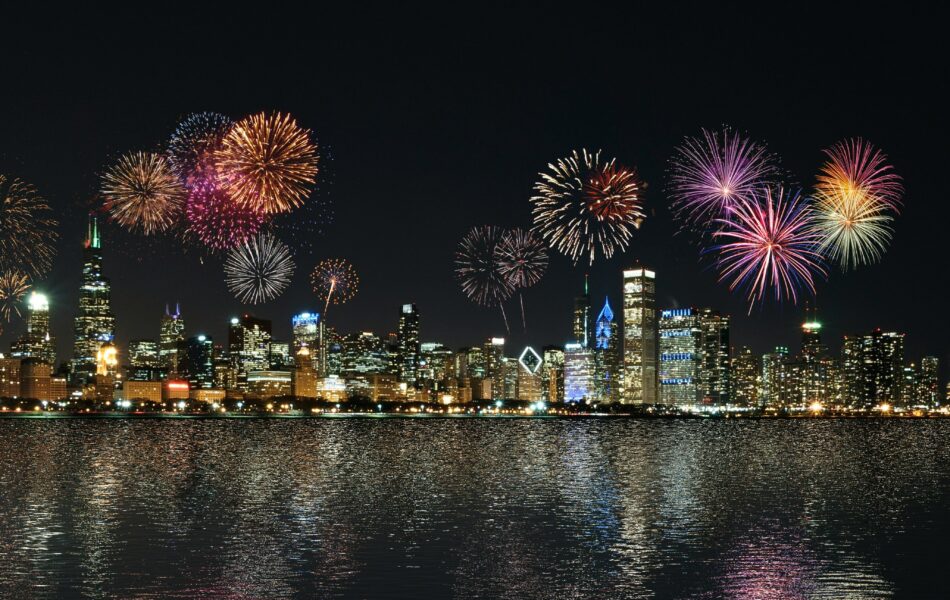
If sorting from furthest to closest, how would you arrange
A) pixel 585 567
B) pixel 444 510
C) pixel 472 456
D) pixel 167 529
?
pixel 472 456 → pixel 444 510 → pixel 167 529 → pixel 585 567

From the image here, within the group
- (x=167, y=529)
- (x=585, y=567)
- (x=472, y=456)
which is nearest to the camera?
(x=585, y=567)

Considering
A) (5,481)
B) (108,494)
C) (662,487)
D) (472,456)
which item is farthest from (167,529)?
(472,456)

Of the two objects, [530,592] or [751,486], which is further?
[751,486]

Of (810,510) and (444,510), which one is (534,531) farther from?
(810,510)

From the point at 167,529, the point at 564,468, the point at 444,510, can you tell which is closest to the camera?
the point at 167,529

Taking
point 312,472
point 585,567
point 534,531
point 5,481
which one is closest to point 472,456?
point 312,472

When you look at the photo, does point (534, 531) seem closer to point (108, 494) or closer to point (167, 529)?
point (167, 529)
